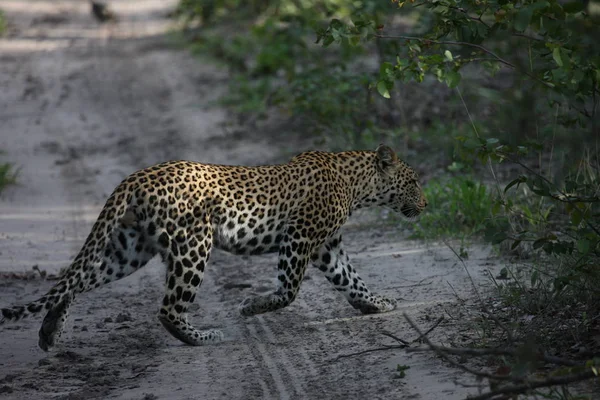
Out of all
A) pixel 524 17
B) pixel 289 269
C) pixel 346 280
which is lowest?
pixel 346 280

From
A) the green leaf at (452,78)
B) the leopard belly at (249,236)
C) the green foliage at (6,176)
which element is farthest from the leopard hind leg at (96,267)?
the green foliage at (6,176)

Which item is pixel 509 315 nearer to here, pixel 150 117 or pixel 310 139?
pixel 310 139

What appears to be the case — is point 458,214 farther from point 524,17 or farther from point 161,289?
point 524,17

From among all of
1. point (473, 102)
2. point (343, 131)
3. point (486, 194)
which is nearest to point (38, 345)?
point (486, 194)

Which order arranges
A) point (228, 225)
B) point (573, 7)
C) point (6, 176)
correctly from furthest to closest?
1. point (6, 176)
2. point (228, 225)
3. point (573, 7)

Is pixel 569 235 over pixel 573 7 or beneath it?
beneath

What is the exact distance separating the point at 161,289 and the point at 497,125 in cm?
394

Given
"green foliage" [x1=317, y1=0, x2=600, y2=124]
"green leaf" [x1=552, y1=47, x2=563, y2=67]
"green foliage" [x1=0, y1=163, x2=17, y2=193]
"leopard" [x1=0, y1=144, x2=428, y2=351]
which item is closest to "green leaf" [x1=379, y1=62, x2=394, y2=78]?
"green foliage" [x1=317, y1=0, x2=600, y2=124]

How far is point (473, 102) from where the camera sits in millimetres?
13180

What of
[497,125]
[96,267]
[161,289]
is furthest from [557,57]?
[497,125]

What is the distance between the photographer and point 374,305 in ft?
24.9

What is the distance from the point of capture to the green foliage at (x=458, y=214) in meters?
9.39

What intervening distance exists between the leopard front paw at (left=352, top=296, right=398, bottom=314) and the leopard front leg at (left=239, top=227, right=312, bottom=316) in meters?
0.57

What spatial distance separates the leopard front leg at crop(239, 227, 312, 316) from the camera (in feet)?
24.0
